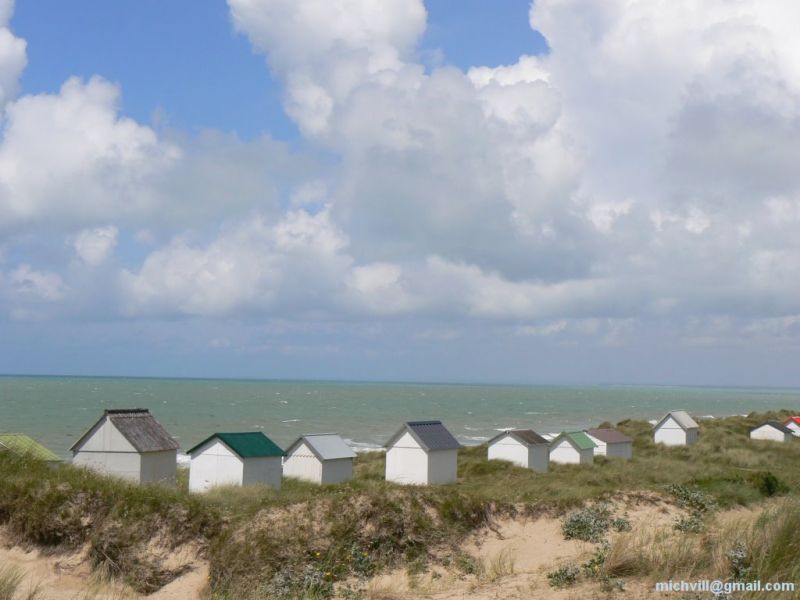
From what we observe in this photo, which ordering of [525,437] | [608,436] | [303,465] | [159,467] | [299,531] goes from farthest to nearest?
[608,436], [525,437], [303,465], [159,467], [299,531]

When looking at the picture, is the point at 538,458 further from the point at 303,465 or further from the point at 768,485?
the point at 303,465

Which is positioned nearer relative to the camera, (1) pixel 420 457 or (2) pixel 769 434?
(1) pixel 420 457

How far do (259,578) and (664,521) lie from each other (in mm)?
15156

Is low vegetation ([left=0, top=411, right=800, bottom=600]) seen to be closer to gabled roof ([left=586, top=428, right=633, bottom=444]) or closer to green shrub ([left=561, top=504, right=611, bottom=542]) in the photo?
green shrub ([left=561, top=504, right=611, bottom=542])

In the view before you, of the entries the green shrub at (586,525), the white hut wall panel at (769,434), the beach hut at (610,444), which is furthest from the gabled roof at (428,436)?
the white hut wall panel at (769,434)

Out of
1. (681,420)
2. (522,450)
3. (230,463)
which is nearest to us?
(230,463)

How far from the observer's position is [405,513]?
24031 mm

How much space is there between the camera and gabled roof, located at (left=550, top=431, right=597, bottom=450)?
48541 millimetres

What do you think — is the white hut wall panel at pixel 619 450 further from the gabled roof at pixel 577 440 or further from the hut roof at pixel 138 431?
the hut roof at pixel 138 431

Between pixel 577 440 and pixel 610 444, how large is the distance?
17.7 ft

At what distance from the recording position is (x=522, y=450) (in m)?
44.4

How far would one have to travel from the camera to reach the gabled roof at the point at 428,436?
37906 millimetres

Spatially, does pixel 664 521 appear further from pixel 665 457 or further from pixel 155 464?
pixel 665 457

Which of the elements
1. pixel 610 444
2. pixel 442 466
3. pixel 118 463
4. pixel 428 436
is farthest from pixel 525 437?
pixel 118 463
